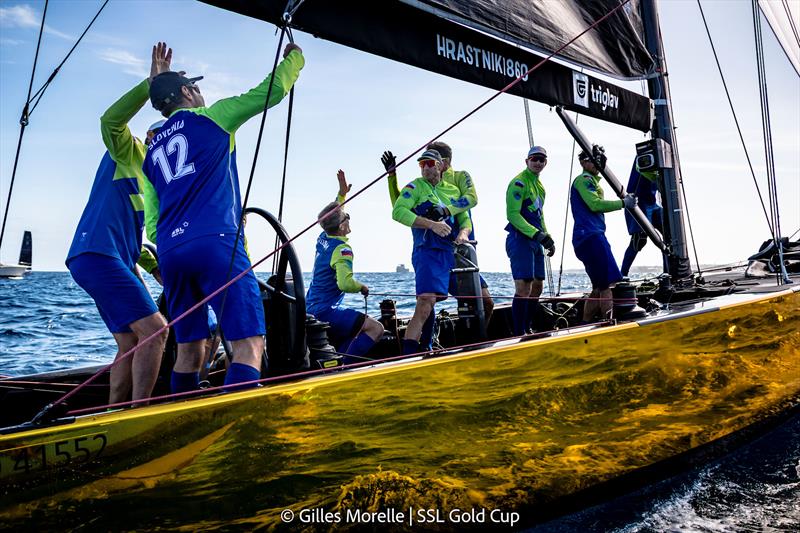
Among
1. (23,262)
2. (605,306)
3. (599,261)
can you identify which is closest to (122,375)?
(605,306)


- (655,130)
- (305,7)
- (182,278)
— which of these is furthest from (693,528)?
(655,130)

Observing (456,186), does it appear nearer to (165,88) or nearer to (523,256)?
(523,256)

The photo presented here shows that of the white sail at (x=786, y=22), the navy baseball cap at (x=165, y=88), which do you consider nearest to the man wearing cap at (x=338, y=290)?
the navy baseball cap at (x=165, y=88)

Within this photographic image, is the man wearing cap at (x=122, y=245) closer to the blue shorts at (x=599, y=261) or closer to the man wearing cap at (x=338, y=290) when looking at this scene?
the man wearing cap at (x=338, y=290)

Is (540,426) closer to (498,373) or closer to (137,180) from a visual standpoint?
(498,373)

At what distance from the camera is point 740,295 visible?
369 centimetres

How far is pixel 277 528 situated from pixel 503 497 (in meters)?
0.88

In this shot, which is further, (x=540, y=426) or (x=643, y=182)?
(x=643, y=182)

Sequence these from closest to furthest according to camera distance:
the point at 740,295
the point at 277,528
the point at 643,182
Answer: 1. the point at 277,528
2. the point at 740,295
3. the point at 643,182

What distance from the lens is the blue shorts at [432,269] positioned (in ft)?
13.3

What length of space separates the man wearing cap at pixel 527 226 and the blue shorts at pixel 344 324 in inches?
56.7

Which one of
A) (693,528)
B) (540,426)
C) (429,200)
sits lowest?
(693,528)

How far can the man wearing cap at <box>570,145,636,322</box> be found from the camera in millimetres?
4832

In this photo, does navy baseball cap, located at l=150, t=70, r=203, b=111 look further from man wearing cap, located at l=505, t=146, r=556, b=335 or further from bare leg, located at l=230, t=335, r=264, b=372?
man wearing cap, located at l=505, t=146, r=556, b=335
